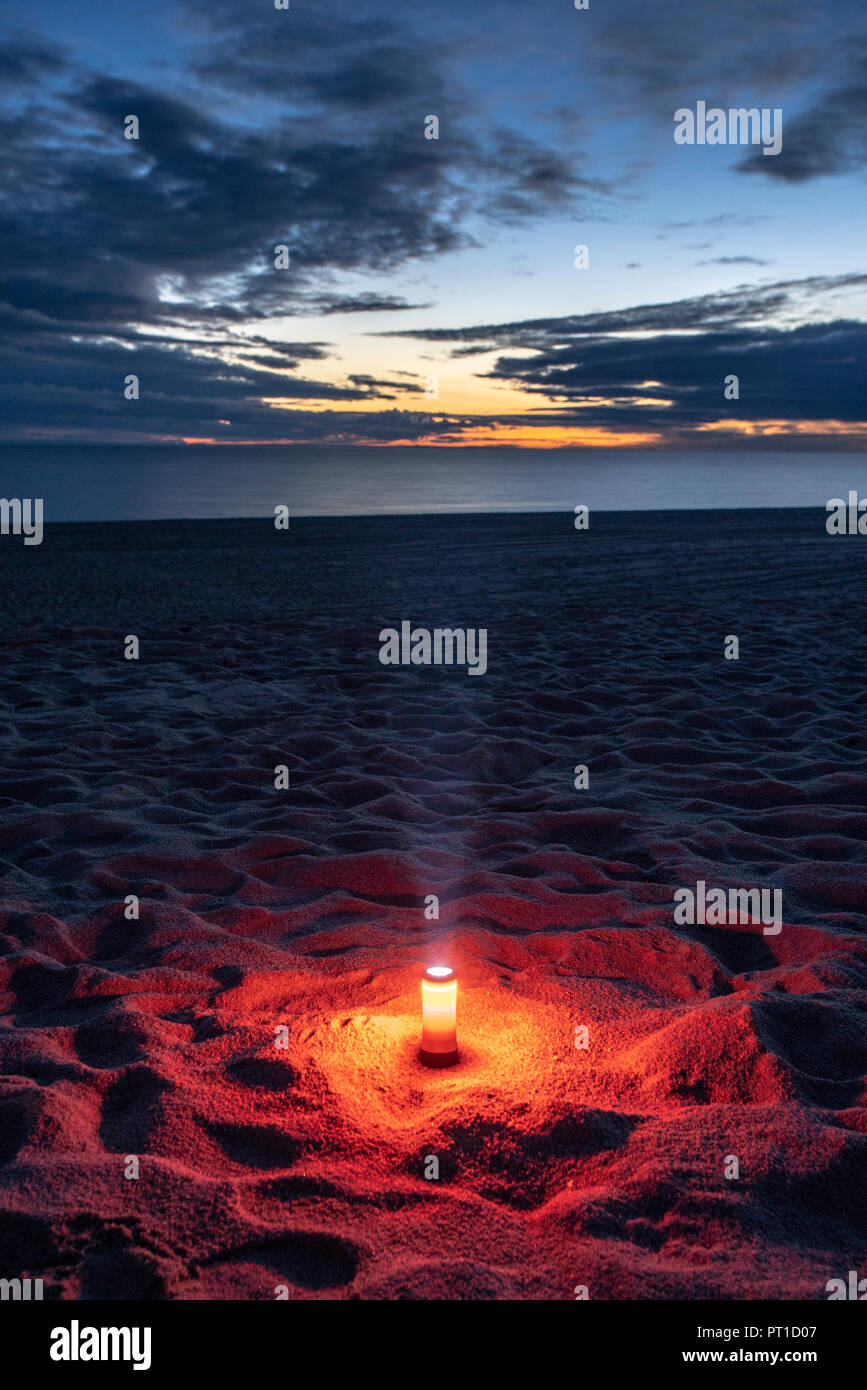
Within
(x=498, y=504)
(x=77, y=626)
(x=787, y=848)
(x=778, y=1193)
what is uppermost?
(x=498, y=504)

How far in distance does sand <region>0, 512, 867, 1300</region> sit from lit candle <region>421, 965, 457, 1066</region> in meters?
0.06

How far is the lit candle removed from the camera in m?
2.59

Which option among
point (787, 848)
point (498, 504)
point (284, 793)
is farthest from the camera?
point (498, 504)

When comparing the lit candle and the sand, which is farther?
the lit candle

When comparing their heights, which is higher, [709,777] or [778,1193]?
[709,777]

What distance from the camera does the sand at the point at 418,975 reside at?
6.74 feet

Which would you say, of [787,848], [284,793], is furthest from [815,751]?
[284,793]

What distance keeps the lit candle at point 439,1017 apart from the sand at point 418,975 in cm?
6

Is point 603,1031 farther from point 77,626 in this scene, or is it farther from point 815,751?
point 77,626

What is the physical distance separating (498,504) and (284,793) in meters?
28.5

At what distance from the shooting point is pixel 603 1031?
9.37 feet

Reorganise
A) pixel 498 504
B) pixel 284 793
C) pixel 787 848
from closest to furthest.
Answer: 1. pixel 787 848
2. pixel 284 793
3. pixel 498 504

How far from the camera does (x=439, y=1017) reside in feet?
8.61
